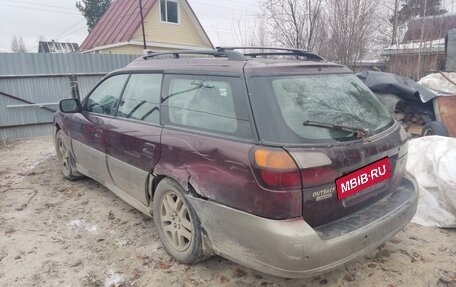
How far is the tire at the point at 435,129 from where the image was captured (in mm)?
5465

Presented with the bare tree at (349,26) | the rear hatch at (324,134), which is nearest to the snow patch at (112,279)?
the rear hatch at (324,134)

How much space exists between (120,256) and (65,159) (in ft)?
8.37

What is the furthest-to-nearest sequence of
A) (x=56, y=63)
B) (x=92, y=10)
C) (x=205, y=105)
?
1. (x=92, y=10)
2. (x=56, y=63)
3. (x=205, y=105)

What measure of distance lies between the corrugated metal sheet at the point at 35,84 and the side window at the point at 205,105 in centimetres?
707

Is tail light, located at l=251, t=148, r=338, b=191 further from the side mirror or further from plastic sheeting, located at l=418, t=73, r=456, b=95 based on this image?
plastic sheeting, located at l=418, t=73, r=456, b=95

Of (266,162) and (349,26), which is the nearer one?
(266,162)

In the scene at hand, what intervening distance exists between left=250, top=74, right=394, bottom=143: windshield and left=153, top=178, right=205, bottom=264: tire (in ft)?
3.06

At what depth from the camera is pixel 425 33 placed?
32.9ft

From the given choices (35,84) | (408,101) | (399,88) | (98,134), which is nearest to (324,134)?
(98,134)

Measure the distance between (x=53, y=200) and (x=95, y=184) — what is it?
0.64 metres

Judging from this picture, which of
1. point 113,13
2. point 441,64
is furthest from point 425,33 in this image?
point 113,13

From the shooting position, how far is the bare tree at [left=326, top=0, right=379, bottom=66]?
1214cm

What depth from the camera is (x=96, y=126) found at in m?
3.93

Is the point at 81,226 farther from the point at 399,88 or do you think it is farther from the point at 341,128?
the point at 399,88
